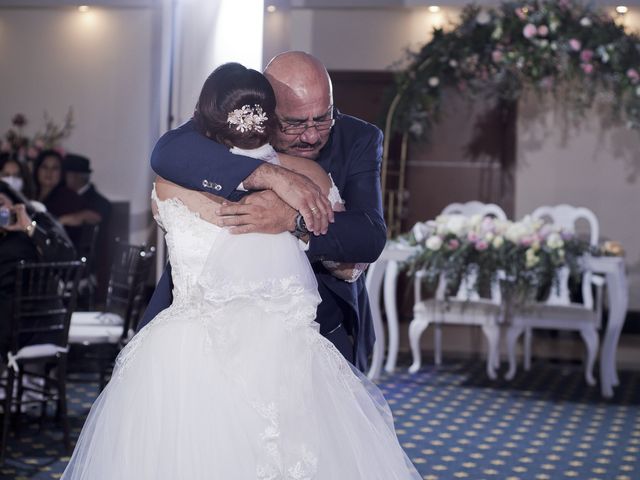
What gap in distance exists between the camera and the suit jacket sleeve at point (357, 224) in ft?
8.70

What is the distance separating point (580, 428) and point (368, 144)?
12.6 ft

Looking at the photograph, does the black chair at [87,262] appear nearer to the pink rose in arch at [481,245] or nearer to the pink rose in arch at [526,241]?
the pink rose in arch at [481,245]

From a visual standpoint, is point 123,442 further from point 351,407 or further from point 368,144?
point 368,144

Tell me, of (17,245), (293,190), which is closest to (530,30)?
(17,245)

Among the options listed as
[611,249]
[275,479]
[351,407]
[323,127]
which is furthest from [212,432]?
[611,249]

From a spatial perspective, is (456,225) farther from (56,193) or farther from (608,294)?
(56,193)

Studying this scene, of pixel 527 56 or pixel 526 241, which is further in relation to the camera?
pixel 527 56

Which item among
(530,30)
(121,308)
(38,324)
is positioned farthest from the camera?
(530,30)

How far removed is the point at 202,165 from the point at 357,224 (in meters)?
0.41

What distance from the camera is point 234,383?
2.50 meters

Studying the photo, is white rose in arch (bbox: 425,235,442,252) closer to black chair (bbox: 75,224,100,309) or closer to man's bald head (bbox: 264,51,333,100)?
black chair (bbox: 75,224,100,309)

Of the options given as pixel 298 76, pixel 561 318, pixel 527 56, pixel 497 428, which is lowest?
pixel 497 428

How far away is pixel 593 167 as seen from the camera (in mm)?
11102

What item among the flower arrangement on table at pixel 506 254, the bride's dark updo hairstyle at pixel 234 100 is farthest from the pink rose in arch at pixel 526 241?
the bride's dark updo hairstyle at pixel 234 100
